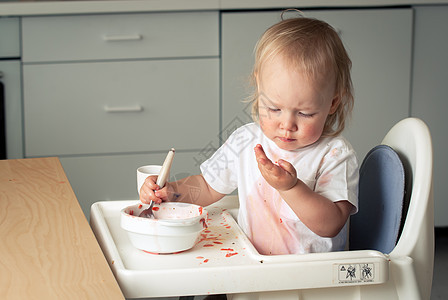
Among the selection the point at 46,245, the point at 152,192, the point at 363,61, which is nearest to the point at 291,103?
the point at 152,192

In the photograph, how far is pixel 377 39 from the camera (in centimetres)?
230

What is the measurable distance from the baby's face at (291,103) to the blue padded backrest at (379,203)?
0.15 meters

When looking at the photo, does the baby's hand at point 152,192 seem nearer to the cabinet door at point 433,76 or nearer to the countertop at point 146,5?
the countertop at point 146,5

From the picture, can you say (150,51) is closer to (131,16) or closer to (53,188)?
(131,16)

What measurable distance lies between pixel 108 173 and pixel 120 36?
0.50m

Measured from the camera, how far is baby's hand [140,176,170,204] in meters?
0.98

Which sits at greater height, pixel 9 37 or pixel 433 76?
pixel 9 37

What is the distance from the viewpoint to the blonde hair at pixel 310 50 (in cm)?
98

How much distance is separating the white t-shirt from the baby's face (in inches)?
2.1

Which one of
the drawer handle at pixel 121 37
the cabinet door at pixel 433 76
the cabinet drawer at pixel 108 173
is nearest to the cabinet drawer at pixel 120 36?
the drawer handle at pixel 121 37

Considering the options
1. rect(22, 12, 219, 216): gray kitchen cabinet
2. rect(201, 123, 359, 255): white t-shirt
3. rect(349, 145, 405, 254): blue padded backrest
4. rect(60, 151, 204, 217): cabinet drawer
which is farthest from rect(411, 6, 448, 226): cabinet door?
rect(201, 123, 359, 255): white t-shirt

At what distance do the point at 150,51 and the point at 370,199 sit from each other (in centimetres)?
129

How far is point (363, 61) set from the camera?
7.59 ft

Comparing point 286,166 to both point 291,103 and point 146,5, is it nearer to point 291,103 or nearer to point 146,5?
point 291,103
